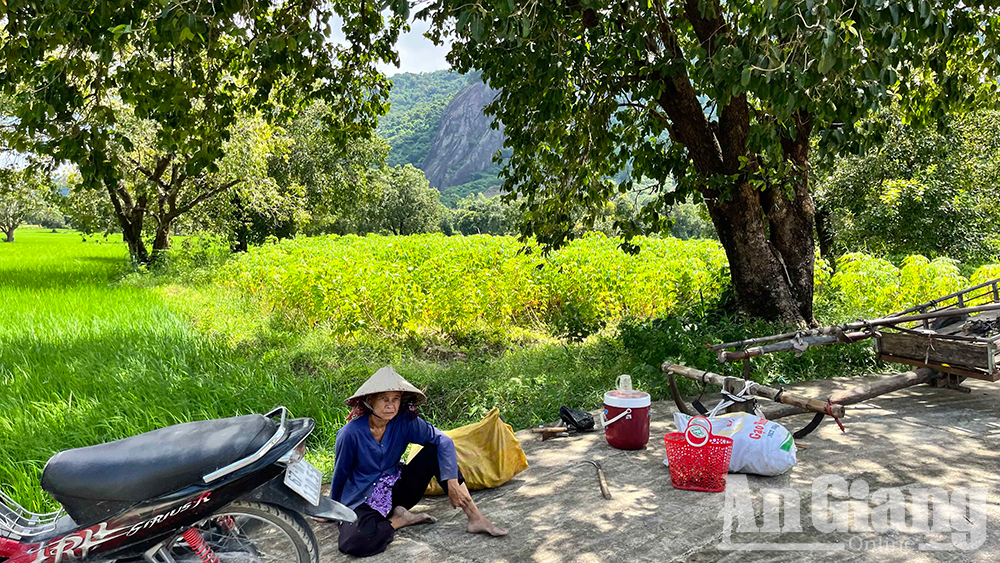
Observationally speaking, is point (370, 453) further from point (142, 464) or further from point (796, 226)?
point (796, 226)

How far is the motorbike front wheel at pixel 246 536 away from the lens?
2947 mm

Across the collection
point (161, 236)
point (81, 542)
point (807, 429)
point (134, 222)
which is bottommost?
point (807, 429)

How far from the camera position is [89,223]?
32.8 m

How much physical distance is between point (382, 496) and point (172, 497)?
1347mm

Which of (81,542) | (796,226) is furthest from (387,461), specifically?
(796,226)

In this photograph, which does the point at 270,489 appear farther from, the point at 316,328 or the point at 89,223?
the point at 89,223

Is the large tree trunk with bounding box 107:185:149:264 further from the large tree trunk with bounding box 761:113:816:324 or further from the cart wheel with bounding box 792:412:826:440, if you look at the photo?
the cart wheel with bounding box 792:412:826:440

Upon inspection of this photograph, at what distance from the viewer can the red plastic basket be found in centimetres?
421

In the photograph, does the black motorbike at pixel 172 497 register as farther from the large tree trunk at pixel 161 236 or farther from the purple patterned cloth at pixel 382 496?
the large tree trunk at pixel 161 236

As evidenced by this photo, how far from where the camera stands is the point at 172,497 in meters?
2.71

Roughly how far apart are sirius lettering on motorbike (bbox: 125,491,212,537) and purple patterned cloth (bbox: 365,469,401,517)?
1160mm

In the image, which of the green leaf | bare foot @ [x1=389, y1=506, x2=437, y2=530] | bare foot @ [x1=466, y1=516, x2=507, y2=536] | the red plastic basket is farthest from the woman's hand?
the green leaf

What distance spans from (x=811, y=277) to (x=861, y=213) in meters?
8.55

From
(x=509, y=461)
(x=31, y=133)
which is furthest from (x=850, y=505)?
(x=31, y=133)
